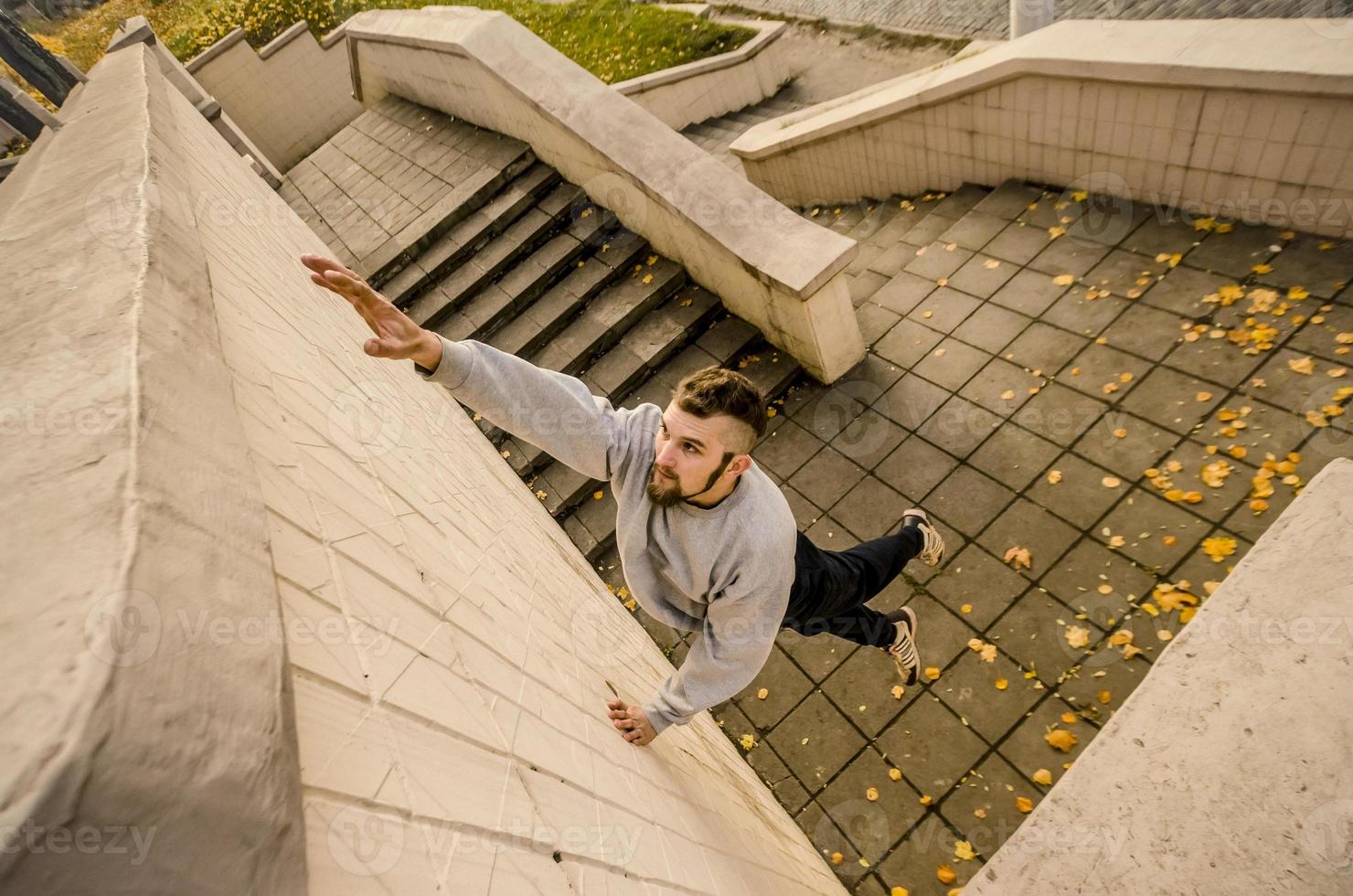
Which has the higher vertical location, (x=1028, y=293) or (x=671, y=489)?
(x=671, y=489)

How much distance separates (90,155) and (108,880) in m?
3.00

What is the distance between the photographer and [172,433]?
3.28ft

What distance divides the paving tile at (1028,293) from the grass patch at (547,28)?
8404 millimetres

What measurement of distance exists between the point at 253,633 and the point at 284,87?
554 inches

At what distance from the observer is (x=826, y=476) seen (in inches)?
190

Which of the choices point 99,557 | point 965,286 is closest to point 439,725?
point 99,557

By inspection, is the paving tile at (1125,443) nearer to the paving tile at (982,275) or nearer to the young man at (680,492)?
the paving tile at (982,275)

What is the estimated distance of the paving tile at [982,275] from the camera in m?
5.25

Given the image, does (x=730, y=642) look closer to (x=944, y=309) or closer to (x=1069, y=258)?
(x=944, y=309)

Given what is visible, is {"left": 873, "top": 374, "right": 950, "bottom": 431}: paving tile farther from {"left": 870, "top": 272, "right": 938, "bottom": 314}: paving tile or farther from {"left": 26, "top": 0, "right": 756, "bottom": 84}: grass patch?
{"left": 26, "top": 0, "right": 756, "bottom": 84}: grass patch

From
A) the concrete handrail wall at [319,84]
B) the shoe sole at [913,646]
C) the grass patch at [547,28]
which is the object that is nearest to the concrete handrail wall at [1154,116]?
the shoe sole at [913,646]

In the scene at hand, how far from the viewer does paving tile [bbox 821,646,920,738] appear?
373 centimetres

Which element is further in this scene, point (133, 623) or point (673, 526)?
Result: point (673, 526)

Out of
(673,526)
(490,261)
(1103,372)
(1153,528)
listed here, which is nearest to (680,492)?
(673,526)
